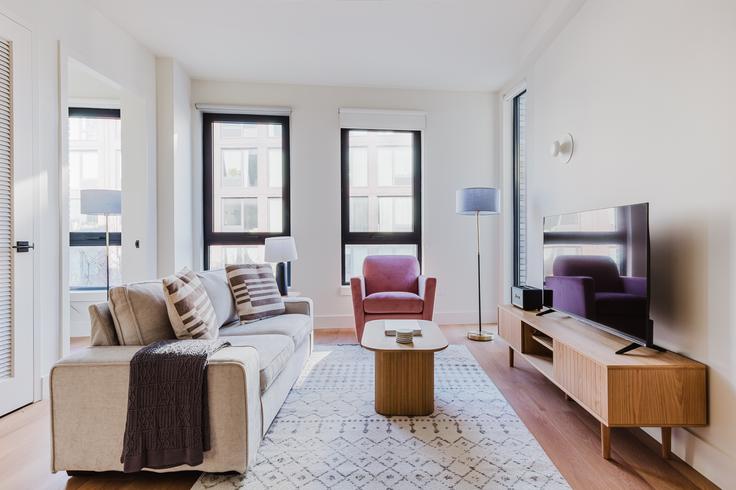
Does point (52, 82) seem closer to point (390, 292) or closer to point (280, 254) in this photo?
point (280, 254)

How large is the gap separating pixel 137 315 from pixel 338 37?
2755 millimetres

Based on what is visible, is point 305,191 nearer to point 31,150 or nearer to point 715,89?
point 31,150

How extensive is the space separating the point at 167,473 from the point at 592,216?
2581 mm

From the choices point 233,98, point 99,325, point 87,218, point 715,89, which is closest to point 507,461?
point 715,89

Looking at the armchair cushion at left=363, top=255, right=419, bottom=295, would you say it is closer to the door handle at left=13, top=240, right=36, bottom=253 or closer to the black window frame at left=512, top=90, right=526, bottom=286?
the black window frame at left=512, top=90, right=526, bottom=286

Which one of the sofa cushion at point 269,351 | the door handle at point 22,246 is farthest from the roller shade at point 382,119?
the door handle at point 22,246

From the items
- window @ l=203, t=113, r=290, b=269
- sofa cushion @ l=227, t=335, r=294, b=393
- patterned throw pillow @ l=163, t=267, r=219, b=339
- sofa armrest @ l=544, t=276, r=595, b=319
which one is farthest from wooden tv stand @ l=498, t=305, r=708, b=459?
window @ l=203, t=113, r=290, b=269

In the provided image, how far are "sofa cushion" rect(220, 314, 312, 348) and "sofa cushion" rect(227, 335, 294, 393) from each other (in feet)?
0.38

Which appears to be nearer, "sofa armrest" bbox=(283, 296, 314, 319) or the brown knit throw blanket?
the brown knit throw blanket

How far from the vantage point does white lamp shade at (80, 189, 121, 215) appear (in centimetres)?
337

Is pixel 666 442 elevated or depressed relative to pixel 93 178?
depressed

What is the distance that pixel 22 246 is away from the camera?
229 cm

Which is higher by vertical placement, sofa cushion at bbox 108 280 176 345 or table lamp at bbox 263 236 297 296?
table lamp at bbox 263 236 297 296

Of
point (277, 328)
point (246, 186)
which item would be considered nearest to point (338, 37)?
point (246, 186)
